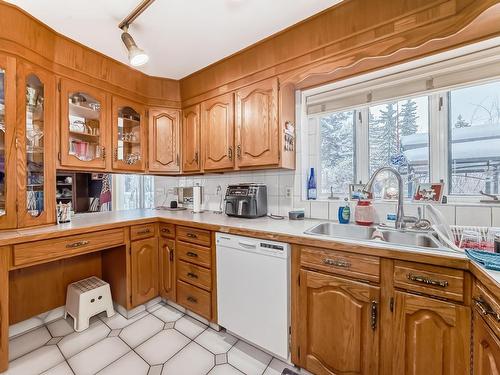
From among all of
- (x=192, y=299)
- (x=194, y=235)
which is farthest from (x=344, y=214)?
(x=192, y=299)

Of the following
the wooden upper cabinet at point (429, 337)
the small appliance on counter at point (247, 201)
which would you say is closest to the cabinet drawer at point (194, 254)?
the small appliance on counter at point (247, 201)

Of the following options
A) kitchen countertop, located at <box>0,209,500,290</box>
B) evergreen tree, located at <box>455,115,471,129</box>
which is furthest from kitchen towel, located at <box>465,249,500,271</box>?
evergreen tree, located at <box>455,115,471,129</box>

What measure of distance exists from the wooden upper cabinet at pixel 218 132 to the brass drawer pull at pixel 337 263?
46.0 inches

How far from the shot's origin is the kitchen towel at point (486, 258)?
2.67 feet

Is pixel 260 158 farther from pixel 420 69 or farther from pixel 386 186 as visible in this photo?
pixel 420 69

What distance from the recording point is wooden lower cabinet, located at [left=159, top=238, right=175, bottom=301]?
203cm

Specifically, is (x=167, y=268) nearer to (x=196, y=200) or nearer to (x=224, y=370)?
(x=196, y=200)

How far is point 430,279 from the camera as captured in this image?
976 mm

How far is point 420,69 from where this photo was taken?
1485mm

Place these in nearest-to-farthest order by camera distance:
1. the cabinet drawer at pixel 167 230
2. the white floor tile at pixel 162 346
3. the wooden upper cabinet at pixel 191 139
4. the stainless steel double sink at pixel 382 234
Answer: the stainless steel double sink at pixel 382 234
the white floor tile at pixel 162 346
the cabinet drawer at pixel 167 230
the wooden upper cabinet at pixel 191 139

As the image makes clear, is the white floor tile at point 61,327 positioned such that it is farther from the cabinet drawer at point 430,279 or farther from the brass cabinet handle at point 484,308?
the brass cabinet handle at point 484,308

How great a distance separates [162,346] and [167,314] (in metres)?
0.42

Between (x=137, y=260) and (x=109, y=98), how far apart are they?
4.99ft

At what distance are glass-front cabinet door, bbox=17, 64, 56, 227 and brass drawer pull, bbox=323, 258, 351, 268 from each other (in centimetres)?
200
